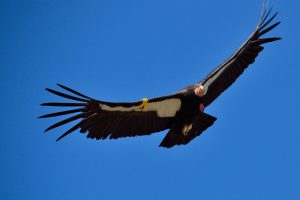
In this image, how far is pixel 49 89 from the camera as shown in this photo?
1129cm

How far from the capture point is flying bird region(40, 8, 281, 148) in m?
13.1

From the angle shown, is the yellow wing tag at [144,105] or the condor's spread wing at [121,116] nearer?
the condor's spread wing at [121,116]

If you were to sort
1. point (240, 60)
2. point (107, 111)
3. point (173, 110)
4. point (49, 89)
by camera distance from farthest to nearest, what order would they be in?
1. point (240, 60)
2. point (173, 110)
3. point (107, 111)
4. point (49, 89)

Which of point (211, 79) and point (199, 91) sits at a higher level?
point (211, 79)

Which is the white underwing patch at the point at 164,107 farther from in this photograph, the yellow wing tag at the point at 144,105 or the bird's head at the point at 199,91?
the bird's head at the point at 199,91

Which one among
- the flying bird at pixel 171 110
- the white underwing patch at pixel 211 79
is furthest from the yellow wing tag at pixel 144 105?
the white underwing patch at pixel 211 79

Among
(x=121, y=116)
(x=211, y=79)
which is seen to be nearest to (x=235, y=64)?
(x=211, y=79)

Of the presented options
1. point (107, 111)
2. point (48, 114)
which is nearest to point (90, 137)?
point (107, 111)

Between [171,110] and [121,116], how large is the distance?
1329 mm

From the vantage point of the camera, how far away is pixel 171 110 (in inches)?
569

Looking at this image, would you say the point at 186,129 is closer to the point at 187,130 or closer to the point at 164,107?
the point at 187,130

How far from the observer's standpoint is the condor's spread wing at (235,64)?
1539 centimetres

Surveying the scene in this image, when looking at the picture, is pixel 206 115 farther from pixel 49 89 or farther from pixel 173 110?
pixel 49 89

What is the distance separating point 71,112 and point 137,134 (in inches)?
88.6
